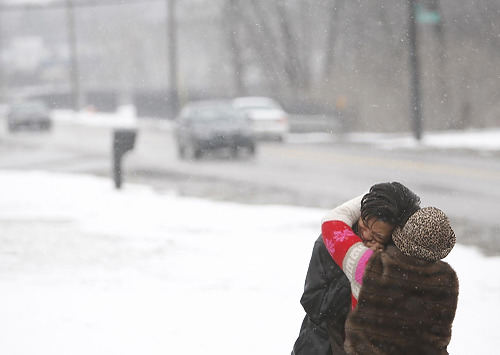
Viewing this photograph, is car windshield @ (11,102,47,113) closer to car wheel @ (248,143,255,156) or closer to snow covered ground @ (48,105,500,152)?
snow covered ground @ (48,105,500,152)

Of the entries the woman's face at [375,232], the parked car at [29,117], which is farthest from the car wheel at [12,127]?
the woman's face at [375,232]

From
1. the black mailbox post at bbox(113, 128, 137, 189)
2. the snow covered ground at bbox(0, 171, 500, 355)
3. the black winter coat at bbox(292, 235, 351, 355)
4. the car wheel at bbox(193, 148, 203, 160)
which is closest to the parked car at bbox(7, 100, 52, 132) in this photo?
the car wheel at bbox(193, 148, 203, 160)

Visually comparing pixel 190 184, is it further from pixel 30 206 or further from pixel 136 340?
pixel 136 340

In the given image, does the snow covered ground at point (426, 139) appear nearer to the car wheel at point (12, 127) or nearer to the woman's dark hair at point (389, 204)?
the car wheel at point (12, 127)

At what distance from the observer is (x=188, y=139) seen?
74.3ft

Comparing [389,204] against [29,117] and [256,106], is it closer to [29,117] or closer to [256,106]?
[256,106]

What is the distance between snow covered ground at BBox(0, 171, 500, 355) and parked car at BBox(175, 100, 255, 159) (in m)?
10.2

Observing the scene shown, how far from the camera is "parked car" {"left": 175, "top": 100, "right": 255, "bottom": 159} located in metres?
22.3

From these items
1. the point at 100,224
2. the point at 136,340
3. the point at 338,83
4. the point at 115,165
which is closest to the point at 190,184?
the point at 115,165

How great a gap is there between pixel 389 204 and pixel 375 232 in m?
0.12

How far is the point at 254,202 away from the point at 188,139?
9688 mm

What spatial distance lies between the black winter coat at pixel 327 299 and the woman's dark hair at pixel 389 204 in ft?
0.93

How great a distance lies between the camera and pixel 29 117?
1592 inches

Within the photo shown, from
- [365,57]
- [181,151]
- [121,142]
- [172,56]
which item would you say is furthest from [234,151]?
[172,56]
